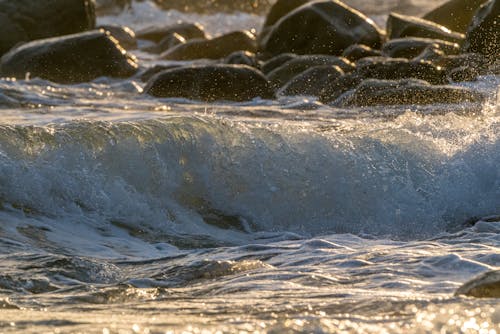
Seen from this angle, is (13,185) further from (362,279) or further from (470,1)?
(470,1)

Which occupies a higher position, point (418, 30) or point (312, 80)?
point (418, 30)

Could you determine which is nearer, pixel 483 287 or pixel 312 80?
pixel 483 287

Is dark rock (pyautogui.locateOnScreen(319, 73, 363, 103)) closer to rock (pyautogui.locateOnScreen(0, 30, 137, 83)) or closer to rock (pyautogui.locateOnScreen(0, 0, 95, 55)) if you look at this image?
rock (pyautogui.locateOnScreen(0, 30, 137, 83))

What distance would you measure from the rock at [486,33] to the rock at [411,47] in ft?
1.04

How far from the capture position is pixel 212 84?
12.7m

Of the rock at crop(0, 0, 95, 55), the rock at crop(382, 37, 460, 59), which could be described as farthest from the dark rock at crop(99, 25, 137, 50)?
the rock at crop(382, 37, 460, 59)

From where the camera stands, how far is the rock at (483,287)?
395 centimetres

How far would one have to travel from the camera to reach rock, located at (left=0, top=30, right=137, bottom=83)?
14.0 metres

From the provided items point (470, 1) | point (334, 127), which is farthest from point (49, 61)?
point (470, 1)

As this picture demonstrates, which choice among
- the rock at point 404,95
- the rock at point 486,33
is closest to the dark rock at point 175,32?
the rock at point 486,33

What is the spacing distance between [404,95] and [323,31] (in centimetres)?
452

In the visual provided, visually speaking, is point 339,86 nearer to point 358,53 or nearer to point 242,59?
point 242,59

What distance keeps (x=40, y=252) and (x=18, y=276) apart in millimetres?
757

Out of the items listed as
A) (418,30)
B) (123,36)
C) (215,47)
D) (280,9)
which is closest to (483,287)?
(418,30)
